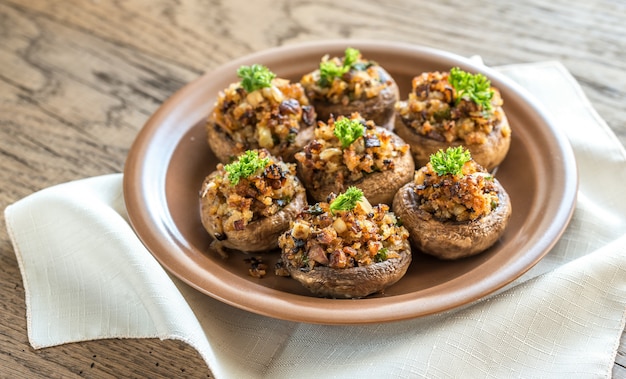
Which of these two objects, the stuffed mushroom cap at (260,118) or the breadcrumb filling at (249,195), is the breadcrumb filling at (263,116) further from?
the breadcrumb filling at (249,195)

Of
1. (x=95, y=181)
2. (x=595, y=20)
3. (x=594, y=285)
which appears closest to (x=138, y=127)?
(x=95, y=181)

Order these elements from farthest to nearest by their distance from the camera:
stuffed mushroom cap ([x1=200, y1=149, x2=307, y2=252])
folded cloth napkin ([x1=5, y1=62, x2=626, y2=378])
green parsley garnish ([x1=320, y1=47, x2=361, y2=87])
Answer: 1. green parsley garnish ([x1=320, y1=47, x2=361, y2=87])
2. stuffed mushroom cap ([x1=200, y1=149, x2=307, y2=252])
3. folded cloth napkin ([x1=5, y1=62, x2=626, y2=378])

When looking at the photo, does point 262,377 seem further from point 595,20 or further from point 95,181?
point 595,20

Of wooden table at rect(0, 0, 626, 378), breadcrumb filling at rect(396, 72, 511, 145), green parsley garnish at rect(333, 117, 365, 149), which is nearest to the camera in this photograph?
green parsley garnish at rect(333, 117, 365, 149)

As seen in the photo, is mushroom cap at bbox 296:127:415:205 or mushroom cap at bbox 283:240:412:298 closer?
mushroom cap at bbox 283:240:412:298

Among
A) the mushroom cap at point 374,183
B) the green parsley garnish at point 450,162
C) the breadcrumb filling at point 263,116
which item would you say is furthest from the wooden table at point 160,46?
the green parsley garnish at point 450,162

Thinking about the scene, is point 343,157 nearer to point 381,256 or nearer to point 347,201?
point 347,201

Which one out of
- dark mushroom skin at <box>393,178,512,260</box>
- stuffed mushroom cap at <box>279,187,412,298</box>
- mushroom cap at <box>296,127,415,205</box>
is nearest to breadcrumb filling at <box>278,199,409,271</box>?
stuffed mushroom cap at <box>279,187,412,298</box>

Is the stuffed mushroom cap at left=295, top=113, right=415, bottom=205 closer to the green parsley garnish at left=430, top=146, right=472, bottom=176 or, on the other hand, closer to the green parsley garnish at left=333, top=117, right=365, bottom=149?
the green parsley garnish at left=333, top=117, right=365, bottom=149
